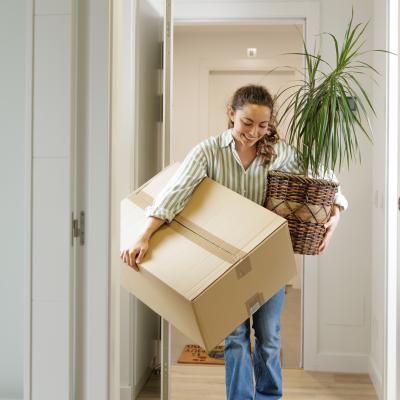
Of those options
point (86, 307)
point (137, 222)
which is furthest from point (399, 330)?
point (86, 307)

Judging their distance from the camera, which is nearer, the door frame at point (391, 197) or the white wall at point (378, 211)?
the door frame at point (391, 197)

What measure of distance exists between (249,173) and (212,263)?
1.74 feet

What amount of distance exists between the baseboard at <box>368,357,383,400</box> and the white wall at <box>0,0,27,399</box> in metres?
2.05

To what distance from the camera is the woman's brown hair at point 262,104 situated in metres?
2.17

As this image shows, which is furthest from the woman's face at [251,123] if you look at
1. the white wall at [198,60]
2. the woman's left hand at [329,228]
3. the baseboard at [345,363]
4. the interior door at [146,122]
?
the white wall at [198,60]

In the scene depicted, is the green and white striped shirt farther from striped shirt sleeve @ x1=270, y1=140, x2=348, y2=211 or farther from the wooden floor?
the wooden floor

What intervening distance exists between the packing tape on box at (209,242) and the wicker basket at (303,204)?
0.30 meters

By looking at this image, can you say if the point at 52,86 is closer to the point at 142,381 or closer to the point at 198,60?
the point at 142,381

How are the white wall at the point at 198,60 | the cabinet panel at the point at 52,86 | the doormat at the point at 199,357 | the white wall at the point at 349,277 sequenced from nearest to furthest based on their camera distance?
the cabinet panel at the point at 52,86 → the white wall at the point at 349,277 → the doormat at the point at 199,357 → the white wall at the point at 198,60

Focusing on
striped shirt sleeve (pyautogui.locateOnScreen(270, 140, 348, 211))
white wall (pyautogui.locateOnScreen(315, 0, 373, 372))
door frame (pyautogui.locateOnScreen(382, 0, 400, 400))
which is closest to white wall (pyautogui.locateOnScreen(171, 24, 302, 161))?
white wall (pyautogui.locateOnScreen(315, 0, 373, 372))

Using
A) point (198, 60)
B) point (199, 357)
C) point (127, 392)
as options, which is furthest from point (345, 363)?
point (198, 60)

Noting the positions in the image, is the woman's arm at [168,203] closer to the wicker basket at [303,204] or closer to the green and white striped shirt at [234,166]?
the green and white striped shirt at [234,166]

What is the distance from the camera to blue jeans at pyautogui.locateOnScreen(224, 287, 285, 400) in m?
2.30

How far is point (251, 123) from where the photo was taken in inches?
86.0
